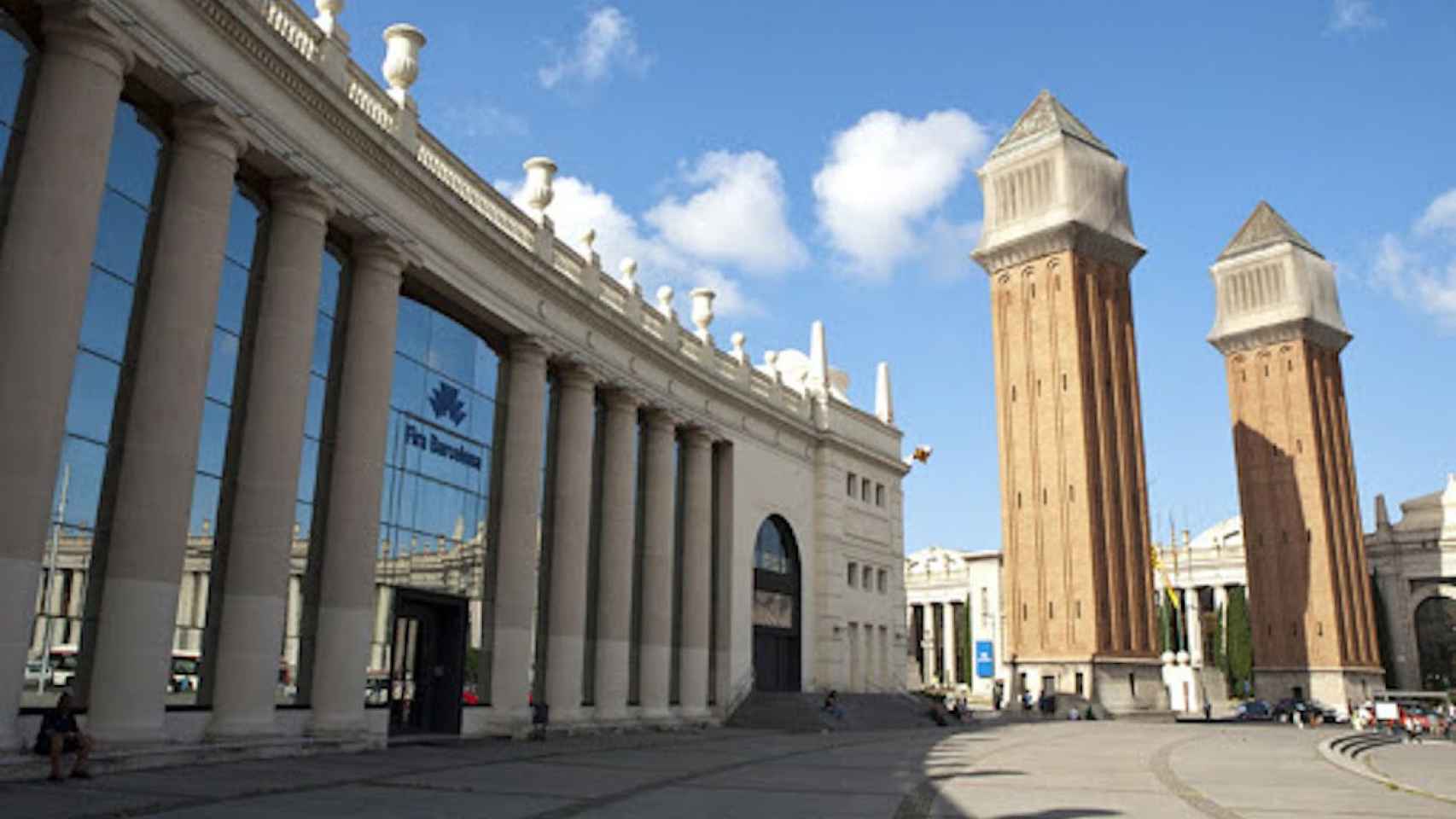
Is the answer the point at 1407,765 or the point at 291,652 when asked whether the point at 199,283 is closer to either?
the point at 291,652

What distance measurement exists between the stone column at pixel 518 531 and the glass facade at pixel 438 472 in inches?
17.4

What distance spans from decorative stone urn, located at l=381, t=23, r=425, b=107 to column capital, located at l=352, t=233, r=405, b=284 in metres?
3.41

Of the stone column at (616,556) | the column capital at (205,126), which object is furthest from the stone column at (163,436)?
the stone column at (616,556)

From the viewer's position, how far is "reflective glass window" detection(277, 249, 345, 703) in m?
21.3

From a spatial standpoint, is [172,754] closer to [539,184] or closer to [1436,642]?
[539,184]

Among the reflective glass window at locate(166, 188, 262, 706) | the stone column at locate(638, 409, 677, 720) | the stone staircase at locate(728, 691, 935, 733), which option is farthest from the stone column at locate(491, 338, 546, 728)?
the stone staircase at locate(728, 691, 935, 733)

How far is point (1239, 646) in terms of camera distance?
323 ft

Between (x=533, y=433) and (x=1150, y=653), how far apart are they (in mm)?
52537

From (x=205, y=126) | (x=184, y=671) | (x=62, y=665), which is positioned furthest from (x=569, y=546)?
(x=205, y=126)

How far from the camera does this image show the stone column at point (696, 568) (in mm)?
36688

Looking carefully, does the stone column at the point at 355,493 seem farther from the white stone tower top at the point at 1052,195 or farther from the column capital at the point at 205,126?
the white stone tower top at the point at 1052,195

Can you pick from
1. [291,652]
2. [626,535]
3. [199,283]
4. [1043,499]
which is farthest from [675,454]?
[1043,499]

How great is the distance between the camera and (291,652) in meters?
21.4

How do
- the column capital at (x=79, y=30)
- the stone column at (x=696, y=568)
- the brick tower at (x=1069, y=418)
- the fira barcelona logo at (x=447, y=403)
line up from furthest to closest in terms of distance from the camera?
1. the brick tower at (x=1069, y=418)
2. the stone column at (x=696, y=568)
3. the fira barcelona logo at (x=447, y=403)
4. the column capital at (x=79, y=30)
